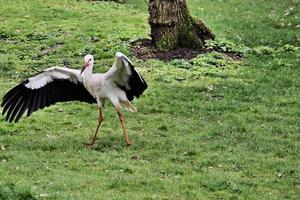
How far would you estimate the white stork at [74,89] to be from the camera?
8.96 metres

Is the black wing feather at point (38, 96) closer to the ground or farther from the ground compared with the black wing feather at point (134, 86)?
closer to the ground

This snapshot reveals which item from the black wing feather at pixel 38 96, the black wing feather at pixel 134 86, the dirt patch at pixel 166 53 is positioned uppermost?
the black wing feather at pixel 134 86

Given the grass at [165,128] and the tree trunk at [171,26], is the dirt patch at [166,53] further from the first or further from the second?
the grass at [165,128]

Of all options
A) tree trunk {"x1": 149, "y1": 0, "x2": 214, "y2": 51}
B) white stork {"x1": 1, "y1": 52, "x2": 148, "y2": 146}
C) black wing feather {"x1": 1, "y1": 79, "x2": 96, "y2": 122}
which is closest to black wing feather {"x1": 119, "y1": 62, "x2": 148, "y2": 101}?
white stork {"x1": 1, "y1": 52, "x2": 148, "y2": 146}

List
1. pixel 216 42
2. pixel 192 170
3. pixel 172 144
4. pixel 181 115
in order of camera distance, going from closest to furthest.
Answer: pixel 192 170, pixel 172 144, pixel 181 115, pixel 216 42

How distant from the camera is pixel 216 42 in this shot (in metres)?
15.0

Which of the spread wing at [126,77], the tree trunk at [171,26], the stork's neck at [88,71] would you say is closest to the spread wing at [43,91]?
the stork's neck at [88,71]

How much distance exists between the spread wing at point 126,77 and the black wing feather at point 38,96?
2.45ft

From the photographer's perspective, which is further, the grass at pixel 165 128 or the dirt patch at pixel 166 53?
the dirt patch at pixel 166 53

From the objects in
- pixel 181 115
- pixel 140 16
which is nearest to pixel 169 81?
pixel 181 115

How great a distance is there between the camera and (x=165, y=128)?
390 inches

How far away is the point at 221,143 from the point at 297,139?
1229mm

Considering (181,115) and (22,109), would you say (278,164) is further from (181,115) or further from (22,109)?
(22,109)

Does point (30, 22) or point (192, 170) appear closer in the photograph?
point (192, 170)
